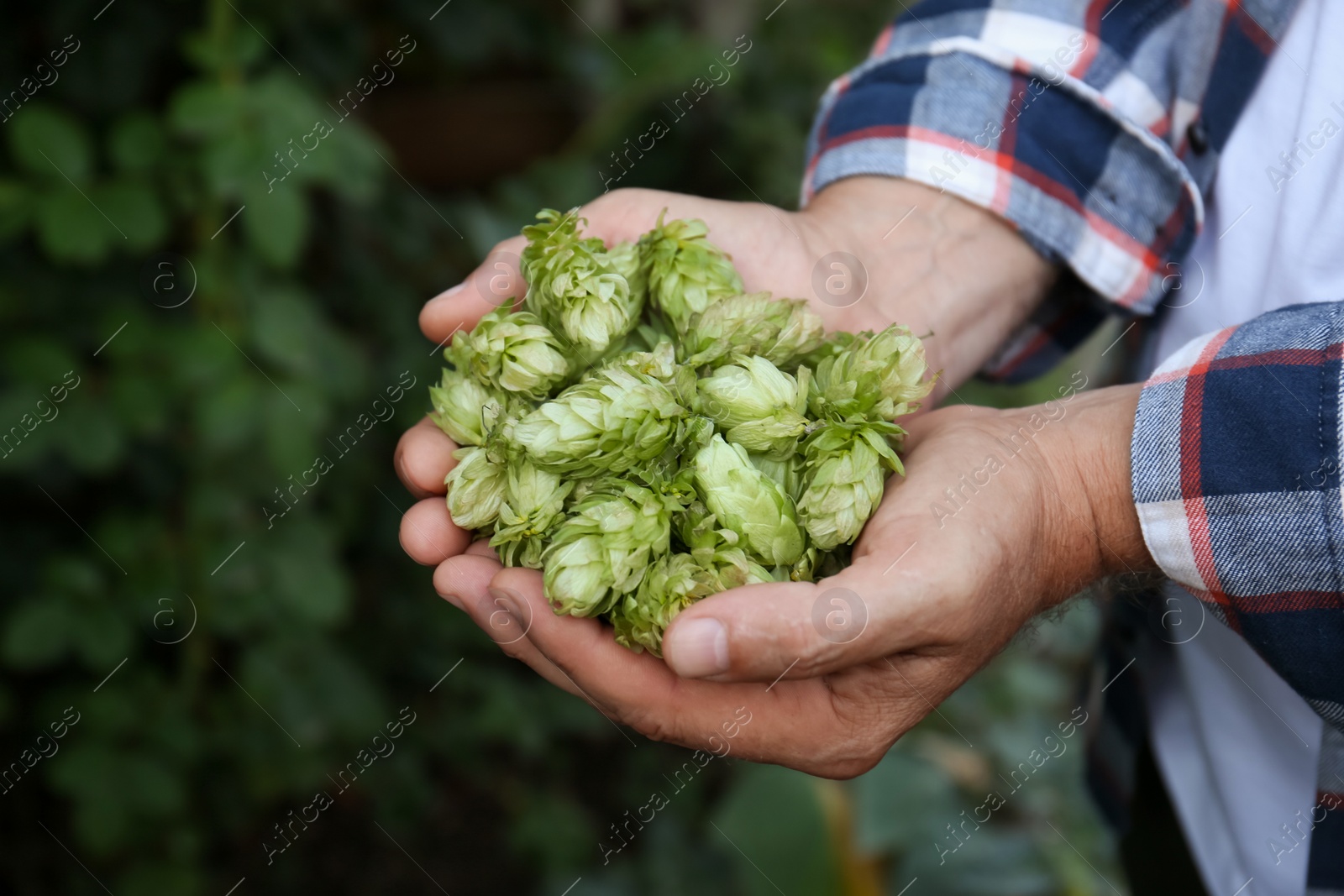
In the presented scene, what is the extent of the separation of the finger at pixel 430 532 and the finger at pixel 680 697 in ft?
0.52

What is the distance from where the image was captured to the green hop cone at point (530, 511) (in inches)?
53.0

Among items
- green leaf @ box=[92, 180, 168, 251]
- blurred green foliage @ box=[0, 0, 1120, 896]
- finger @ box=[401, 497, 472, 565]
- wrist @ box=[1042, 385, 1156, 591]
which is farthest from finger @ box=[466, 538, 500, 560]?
green leaf @ box=[92, 180, 168, 251]

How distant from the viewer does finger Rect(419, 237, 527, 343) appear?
1598mm

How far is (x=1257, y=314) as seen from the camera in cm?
148

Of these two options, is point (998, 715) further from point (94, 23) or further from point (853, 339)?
point (94, 23)

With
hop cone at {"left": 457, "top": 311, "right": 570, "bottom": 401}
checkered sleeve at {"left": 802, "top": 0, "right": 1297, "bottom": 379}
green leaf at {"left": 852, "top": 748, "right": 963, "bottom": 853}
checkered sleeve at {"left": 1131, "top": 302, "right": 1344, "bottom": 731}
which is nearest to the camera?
checkered sleeve at {"left": 1131, "top": 302, "right": 1344, "bottom": 731}

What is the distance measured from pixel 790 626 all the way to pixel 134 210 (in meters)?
1.59

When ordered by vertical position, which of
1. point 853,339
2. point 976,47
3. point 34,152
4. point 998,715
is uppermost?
point 34,152

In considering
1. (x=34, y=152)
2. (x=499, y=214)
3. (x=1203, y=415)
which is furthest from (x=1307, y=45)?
(x=34, y=152)

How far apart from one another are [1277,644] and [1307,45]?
0.90 m

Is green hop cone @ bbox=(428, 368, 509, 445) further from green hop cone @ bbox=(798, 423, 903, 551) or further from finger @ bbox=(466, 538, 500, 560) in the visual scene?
green hop cone @ bbox=(798, 423, 903, 551)

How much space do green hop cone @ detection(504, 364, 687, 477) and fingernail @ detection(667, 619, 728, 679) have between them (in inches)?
11.4

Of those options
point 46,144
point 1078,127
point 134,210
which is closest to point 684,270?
point 1078,127

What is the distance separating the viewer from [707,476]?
131 cm
